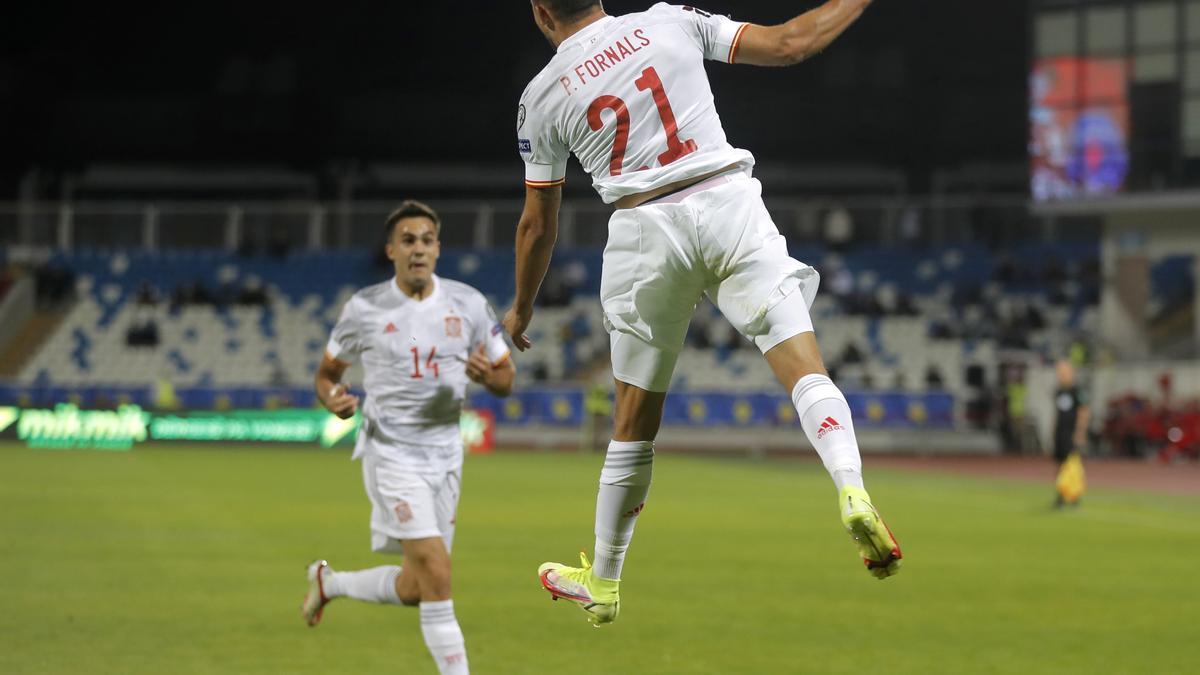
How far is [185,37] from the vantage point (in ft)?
169

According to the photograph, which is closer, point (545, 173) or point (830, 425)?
point (830, 425)

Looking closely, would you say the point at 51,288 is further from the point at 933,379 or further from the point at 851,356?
the point at 933,379

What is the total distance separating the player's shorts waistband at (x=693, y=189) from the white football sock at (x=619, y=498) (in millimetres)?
1014

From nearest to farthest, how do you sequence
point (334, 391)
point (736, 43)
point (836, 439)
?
point (836, 439), point (736, 43), point (334, 391)

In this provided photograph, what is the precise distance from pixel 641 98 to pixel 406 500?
341 centimetres

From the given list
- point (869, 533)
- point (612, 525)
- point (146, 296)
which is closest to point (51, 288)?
point (146, 296)

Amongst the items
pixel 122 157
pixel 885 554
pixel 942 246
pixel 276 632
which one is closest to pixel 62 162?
pixel 122 157

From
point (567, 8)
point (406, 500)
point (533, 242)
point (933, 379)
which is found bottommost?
point (933, 379)

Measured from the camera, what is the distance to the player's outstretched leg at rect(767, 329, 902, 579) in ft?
16.1

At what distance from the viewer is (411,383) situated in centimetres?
859

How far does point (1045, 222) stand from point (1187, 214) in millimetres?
5179

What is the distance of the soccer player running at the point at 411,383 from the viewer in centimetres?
833

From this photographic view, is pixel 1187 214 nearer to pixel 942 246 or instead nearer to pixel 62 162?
pixel 942 246

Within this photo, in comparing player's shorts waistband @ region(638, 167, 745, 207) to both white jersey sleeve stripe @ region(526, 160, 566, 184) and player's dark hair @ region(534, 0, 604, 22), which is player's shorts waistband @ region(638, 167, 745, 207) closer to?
white jersey sleeve stripe @ region(526, 160, 566, 184)
